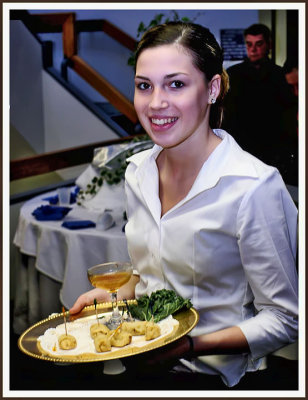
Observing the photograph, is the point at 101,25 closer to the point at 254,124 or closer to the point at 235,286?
the point at 254,124

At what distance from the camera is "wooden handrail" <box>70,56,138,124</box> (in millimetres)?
3961

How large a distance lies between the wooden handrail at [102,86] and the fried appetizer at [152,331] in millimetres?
2835

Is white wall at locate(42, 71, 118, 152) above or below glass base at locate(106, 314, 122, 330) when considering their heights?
above

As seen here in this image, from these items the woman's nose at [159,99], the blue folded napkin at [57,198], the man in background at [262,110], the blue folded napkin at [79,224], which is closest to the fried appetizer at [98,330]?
the woman's nose at [159,99]

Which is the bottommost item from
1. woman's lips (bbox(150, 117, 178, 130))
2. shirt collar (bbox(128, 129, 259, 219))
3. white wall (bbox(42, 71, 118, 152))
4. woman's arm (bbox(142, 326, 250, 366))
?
woman's arm (bbox(142, 326, 250, 366))

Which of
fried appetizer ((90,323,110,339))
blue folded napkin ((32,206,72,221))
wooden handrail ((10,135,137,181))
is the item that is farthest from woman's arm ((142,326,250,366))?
wooden handrail ((10,135,137,181))

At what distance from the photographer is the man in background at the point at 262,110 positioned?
1978 millimetres

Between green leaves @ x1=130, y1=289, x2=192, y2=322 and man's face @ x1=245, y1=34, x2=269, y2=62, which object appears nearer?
green leaves @ x1=130, y1=289, x2=192, y2=322

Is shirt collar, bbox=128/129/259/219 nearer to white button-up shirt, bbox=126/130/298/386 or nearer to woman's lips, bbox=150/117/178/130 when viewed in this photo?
white button-up shirt, bbox=126/130/298/386

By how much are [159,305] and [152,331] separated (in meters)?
0.08

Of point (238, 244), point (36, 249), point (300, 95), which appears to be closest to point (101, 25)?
point (36, 249)

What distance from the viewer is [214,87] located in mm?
1360

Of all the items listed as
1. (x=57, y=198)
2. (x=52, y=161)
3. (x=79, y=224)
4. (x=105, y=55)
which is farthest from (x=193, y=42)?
(x=105, y=55)

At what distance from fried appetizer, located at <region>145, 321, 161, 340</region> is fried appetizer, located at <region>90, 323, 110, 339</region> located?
0.09 meters
